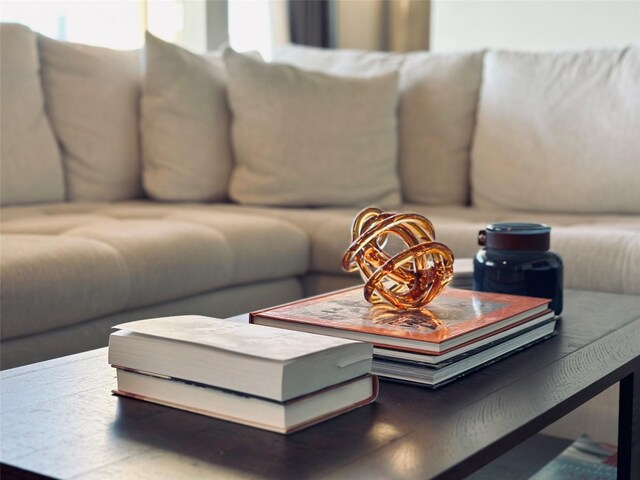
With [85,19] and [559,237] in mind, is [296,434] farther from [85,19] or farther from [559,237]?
[85,19]

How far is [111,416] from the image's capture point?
2.72 ft

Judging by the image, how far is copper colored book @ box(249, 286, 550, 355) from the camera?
37.5 inches

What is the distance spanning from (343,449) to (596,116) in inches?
81.6

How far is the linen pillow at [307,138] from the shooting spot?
274 centimetres

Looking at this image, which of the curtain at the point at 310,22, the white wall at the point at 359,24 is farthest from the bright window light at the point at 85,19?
the white wall at the point at 359,24

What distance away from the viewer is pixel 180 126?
8.98 feet

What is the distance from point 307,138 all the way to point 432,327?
5.94 ft

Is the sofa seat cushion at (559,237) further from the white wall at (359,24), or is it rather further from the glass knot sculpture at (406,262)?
the white wall at (359,24)

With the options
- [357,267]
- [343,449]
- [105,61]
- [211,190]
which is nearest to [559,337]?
[357,267]

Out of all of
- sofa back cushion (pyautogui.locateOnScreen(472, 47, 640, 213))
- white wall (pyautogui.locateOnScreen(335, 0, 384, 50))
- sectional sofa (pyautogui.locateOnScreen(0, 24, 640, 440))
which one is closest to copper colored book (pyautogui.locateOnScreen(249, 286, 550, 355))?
sectional sofa (pyautogui.locateOnScreen(0, 24, 640, 440))

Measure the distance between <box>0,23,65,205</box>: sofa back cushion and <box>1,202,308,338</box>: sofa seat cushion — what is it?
0.10 m

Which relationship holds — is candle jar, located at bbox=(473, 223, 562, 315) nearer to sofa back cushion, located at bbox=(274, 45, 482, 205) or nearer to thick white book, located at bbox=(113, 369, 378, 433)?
thick white book, located at bbox=(113, 369, 378, 433)

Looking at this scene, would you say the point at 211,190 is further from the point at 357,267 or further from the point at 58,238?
the point at 357,267

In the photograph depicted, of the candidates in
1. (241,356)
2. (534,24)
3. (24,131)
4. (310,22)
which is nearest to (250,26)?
(310,22)
